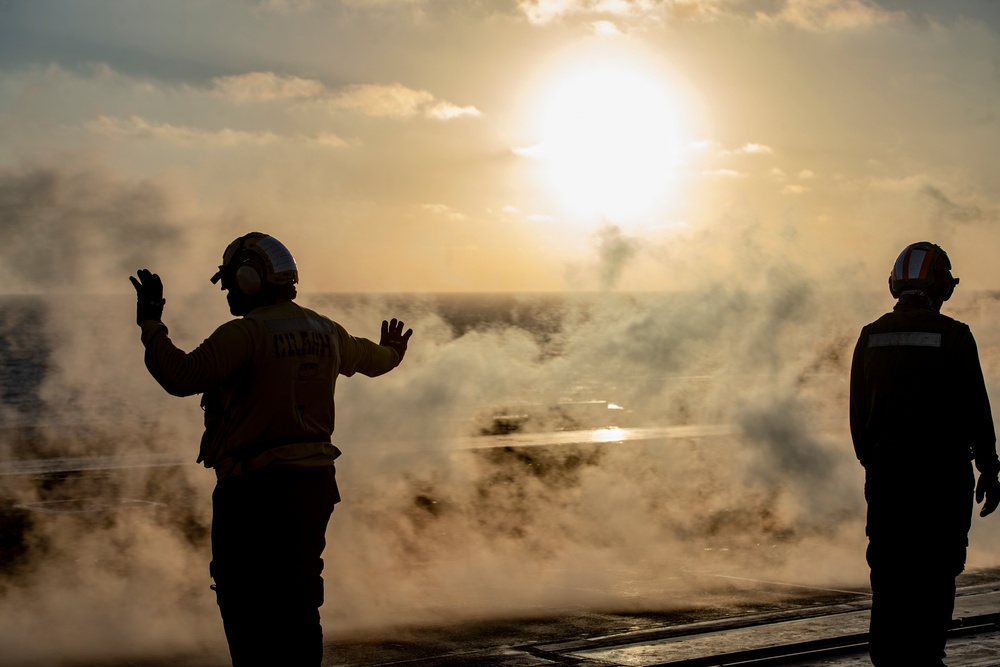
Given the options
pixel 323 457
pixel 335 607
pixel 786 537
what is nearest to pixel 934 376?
pixel 323 457

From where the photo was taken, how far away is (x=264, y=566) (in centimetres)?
417

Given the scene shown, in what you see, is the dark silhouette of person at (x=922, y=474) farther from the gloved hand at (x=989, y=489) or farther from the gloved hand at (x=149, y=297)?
the gloved hand at (x=149, y=297)

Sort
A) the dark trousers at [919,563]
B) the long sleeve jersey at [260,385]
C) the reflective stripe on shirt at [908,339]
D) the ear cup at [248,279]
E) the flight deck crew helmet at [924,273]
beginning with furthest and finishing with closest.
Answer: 1. the flight deck crew helmet at [924,273]
2. the reflective stripe on shirt at [908,339]
3. the dark trousers at [919,563]
4. the ear cup at [248,279]
5. the long sleeve jersey at [260,385]

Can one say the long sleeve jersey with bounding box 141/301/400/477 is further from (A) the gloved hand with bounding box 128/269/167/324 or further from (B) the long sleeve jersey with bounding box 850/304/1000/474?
(B) the long sleeve jersey with bounding box 850/304/1000/474

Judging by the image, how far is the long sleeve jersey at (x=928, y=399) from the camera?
4957mm

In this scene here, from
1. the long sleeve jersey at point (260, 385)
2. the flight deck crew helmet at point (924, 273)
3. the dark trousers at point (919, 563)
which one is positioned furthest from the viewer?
the flight deck crew helmet at point (924, 273)

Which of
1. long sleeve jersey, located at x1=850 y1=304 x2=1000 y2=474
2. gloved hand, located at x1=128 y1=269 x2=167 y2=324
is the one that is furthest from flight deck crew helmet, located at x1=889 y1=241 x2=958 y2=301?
gloved hand, located at x1=128 y1=269 x2=167 y2=324

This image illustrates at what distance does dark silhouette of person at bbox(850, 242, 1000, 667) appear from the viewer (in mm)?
4898

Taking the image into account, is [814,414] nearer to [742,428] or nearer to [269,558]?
[742,428]

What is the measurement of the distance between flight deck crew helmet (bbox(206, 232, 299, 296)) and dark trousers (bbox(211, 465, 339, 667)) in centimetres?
68

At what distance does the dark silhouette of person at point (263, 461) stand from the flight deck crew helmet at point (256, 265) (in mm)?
16

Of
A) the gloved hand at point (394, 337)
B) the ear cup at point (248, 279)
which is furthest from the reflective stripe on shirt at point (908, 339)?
the ear cup at point (248, 279)

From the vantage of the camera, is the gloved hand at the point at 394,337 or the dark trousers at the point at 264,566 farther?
the gloved hand at the point at 394,337

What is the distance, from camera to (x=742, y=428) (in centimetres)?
1700
